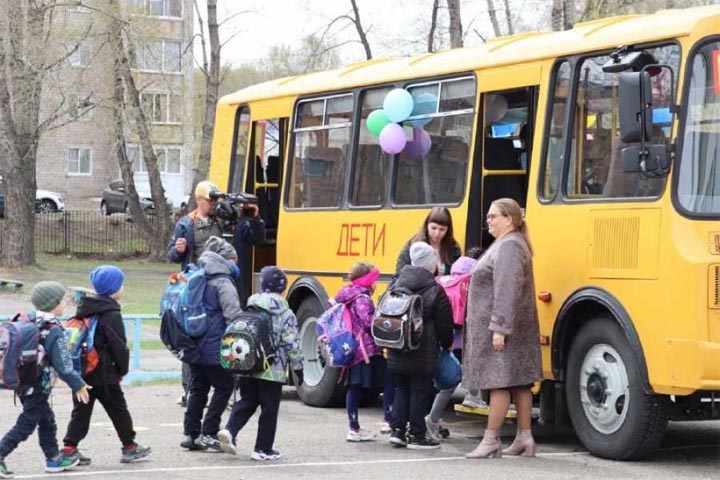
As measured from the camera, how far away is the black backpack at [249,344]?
9.62m

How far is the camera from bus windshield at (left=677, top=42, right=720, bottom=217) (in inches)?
374

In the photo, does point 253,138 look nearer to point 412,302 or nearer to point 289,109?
point 289,109

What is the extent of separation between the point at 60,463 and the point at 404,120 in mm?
4857

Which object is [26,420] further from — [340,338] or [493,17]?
[493,17]

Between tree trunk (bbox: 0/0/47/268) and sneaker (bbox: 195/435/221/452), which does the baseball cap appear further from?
tree trunk (bbox: 0/0/47/268)

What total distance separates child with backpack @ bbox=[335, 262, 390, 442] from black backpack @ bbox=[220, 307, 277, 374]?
4.22 feet

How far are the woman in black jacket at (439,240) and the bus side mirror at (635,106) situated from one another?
198 centimetres

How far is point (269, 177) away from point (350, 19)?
83.1 ft

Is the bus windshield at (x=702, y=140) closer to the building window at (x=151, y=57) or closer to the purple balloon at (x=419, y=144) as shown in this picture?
the purple balloon at (x=419, y=144)

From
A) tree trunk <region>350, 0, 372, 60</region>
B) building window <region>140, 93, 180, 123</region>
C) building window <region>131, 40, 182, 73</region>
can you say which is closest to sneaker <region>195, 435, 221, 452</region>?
building window <region>131, 40, 182, 73</region>

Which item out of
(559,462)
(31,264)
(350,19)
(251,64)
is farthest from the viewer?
(251,64)

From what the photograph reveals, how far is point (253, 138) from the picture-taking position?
1570 cm

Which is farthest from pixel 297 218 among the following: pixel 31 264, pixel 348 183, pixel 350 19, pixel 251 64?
pixel 251 64

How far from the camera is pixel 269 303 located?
32.3 ft
